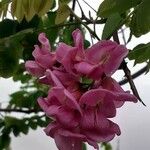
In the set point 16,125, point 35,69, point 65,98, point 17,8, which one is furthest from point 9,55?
point 16,125

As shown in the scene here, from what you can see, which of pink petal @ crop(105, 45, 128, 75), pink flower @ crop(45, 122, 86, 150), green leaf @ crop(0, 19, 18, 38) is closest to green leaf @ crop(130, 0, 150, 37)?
pink petal @ crop(105, 45, 128, 75)

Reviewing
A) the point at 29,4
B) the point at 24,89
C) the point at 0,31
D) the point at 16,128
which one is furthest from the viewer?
the point at 24,89

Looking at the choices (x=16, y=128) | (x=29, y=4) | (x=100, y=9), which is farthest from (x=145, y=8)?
(x=16, y=128)

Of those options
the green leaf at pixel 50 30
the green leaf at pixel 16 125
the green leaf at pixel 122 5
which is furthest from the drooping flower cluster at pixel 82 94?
the green leaf at pixel 16 125

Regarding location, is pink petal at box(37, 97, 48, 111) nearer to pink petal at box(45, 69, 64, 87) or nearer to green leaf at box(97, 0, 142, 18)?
pink petal at box(45, 69, 64, 87)

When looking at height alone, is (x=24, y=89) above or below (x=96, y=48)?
below

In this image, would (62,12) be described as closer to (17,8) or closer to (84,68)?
(17,8)

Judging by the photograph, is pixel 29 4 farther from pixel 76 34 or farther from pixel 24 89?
pixel 24 89
